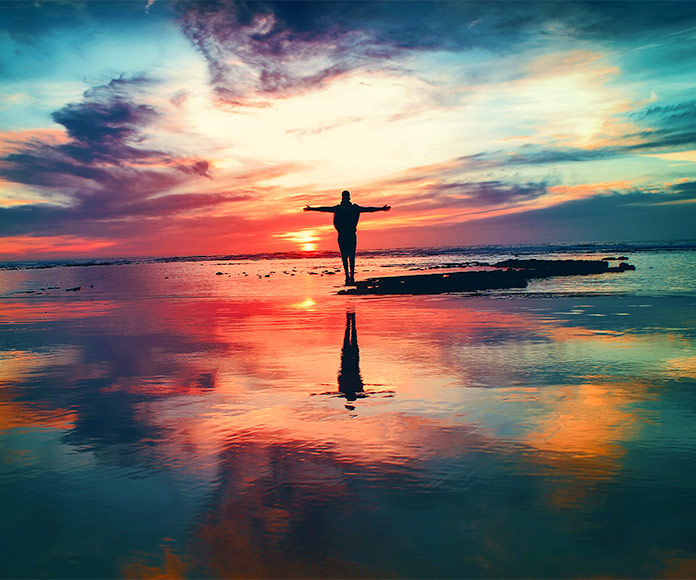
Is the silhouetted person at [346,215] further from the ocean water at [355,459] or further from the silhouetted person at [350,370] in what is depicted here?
the ocean water at [355,459]

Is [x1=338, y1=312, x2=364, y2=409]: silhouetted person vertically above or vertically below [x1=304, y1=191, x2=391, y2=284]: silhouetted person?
below

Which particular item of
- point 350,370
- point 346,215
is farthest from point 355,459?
point 346,215

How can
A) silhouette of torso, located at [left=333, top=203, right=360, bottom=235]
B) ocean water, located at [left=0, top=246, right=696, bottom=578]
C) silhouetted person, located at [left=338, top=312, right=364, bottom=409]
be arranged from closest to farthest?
ocean water, located at [left=0, top=246, right=696, bottom=578], silhouetted person, located at [left=338, top=312, right=364, bottom=409], silhouette of torso, located at [left=333, top=203, right=360, bottom=235]

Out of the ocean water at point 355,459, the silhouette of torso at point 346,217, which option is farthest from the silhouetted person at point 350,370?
the silhouette of torso at point 346,217

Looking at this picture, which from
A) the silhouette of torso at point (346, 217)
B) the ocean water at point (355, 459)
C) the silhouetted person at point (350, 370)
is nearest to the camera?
the ocean water at point (355, 459)

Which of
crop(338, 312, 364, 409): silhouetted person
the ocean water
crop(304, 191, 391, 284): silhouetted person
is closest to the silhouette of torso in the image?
crop(304, 191, 391, 284): silhouetted person

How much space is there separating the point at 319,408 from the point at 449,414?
149 cm

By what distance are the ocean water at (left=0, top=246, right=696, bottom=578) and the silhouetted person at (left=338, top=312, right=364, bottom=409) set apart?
6 centimetres

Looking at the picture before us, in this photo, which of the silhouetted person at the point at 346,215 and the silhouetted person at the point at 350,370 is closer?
the silhouetted person at the point at 350,370

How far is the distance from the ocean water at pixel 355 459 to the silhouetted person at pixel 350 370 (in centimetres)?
6

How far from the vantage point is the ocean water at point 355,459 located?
326 centimetres

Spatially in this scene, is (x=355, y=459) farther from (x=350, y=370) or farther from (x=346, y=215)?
(x=346, y=215)

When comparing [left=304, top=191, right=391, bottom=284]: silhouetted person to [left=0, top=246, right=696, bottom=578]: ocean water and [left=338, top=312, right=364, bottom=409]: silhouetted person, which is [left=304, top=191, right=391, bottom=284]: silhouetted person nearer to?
[left=338, top=312, right=364, bottom=409]: silhouetted person

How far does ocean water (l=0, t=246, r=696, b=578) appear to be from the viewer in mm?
3262
